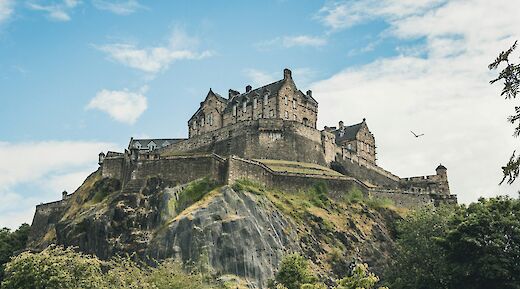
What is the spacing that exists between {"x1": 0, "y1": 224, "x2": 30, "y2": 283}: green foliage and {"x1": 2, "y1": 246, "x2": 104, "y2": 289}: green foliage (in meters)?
46.1

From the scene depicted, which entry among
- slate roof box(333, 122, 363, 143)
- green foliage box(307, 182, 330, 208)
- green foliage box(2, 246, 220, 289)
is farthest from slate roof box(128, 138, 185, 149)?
green foliage box(2, 246, 220, 289)

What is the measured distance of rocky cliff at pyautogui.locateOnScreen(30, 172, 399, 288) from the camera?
2254 inches

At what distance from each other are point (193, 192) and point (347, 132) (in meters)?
41.1

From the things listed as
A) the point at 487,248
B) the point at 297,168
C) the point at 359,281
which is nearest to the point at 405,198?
the point at 297,168

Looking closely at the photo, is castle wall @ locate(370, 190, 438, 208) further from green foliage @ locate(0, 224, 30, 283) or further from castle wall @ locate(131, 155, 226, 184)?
green foliage @ locate(0, 224, 30, 283)

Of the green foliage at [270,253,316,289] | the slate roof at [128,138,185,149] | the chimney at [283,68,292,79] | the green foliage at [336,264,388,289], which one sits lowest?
the green foliage at [336,264,388,289]

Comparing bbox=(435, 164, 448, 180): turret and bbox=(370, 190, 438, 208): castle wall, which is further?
bbox=(435, 164, 448, 180): turret

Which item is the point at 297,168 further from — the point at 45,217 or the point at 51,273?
the point at 51,273

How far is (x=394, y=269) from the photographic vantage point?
198 ft

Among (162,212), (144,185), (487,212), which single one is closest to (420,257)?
(487,212)

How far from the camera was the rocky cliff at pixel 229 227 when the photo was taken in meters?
57.2

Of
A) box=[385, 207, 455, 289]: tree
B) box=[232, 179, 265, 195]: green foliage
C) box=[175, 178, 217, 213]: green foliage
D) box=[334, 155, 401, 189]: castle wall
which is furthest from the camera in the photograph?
box=[334, 155, 401, 189]: castle wall

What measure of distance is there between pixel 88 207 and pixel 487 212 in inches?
1699

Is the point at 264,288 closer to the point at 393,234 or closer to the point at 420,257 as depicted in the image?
the point at 420,257
